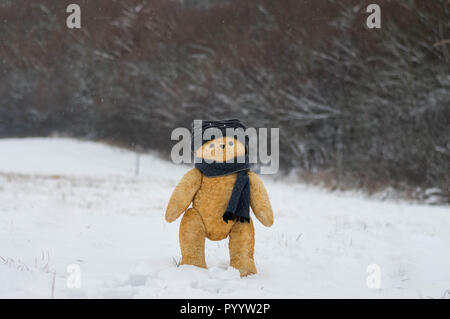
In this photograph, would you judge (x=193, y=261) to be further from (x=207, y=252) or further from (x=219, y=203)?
(x=207, y=252)

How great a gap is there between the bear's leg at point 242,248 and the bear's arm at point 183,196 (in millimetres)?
454

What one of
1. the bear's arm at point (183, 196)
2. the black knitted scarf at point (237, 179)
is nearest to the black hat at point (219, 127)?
the black knitted scarf at point (237, 179)

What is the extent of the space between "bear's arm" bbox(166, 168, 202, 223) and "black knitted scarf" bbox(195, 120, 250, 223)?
0.36 ft

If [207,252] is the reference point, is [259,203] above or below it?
above

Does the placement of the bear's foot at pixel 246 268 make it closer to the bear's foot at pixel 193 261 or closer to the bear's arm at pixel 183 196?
the bear's foot at pixel 193 261

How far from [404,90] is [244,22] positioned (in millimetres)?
9759

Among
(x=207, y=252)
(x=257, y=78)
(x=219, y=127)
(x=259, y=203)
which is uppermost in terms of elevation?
(x=257, y=78)

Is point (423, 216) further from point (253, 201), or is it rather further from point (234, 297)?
point (234, 297)

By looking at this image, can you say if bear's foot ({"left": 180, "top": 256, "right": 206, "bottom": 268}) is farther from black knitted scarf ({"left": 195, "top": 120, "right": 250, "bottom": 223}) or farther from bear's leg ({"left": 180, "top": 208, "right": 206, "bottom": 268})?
black knitted scarf ({"left": 195, "top": 120, "right": 250, "bottom": 223})

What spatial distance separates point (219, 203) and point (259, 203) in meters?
0.34

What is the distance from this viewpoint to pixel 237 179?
3373mm

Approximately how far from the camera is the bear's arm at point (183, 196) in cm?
335

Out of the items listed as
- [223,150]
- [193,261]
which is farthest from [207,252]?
[223,150]

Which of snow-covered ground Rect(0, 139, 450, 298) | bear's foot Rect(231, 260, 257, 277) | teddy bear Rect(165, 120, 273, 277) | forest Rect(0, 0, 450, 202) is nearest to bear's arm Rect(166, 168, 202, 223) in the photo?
teddy bear Rect(165, 120, 273, 277)
